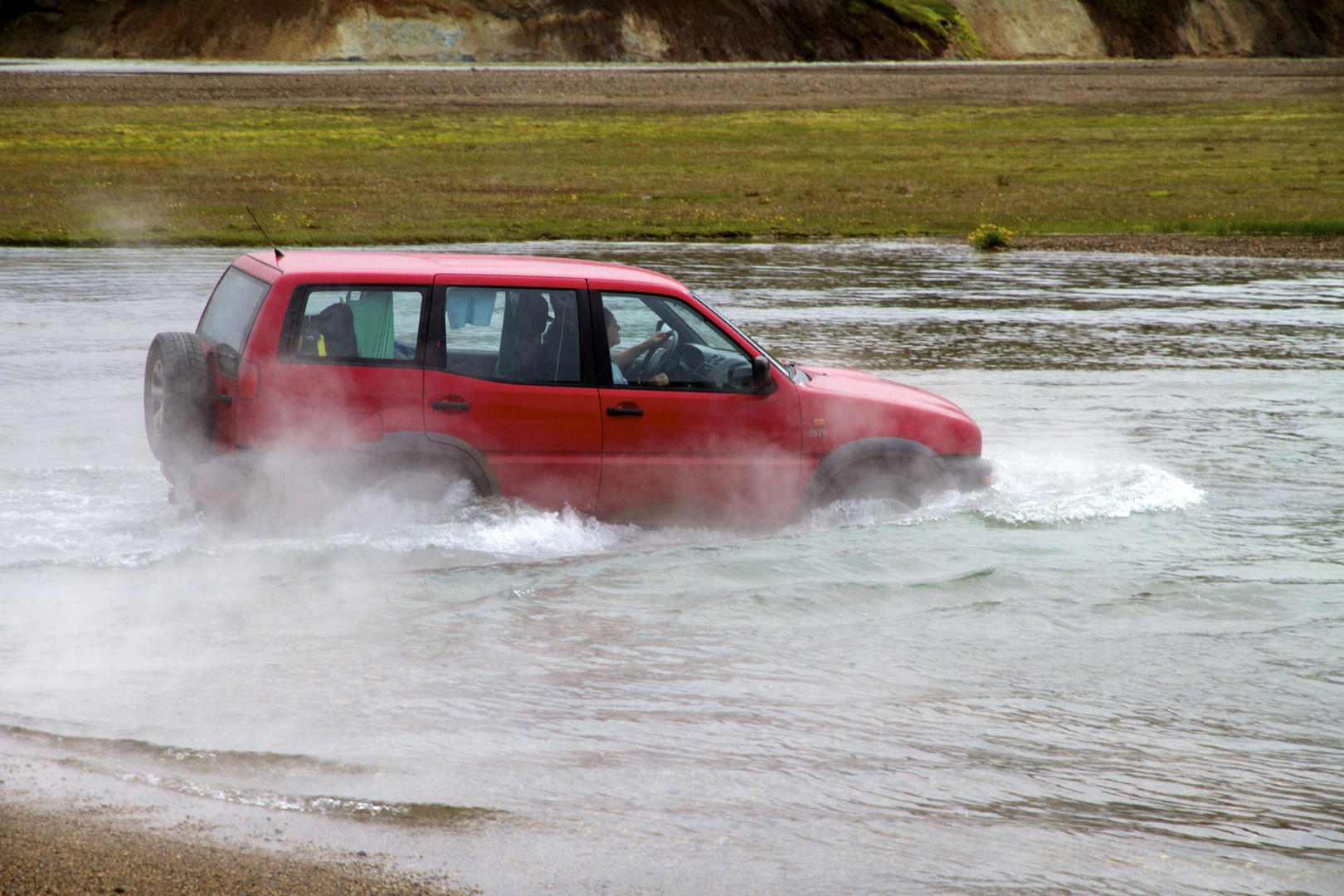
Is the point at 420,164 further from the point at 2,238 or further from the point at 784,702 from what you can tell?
the point at 784,702

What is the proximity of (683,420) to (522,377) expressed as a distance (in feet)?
3.04

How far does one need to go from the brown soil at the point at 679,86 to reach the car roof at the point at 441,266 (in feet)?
160

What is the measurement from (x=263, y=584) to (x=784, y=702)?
2.89 m

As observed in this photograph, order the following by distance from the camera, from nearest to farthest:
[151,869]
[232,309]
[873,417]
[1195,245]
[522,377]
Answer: [151,869]
[522,377]
[232,309]
[873,417]
[1195,245]

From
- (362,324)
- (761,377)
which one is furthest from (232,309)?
(761,377)

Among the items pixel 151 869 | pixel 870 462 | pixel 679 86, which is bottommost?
pixel 151 869

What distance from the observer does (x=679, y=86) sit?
6769cm

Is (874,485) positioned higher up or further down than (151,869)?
higher up

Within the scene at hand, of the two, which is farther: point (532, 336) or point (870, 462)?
point (870, 462)

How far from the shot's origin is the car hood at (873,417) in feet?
24.6

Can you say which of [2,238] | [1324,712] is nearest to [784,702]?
[1324,712]

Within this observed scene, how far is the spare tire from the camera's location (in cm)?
681

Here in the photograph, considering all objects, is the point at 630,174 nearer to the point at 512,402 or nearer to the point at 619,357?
the point at 619,357

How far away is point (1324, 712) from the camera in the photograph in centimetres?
573
